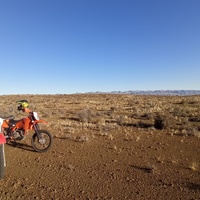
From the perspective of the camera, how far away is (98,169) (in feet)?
21.9

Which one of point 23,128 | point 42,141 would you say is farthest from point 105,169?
point 23,128

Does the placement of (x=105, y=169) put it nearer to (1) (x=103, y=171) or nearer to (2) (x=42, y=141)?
(1) (x=103, y=171)

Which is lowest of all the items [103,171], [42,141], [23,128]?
[103,171]

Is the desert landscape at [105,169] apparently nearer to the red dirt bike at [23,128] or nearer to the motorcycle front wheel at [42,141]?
the motorcycle front wheel at [42,141]

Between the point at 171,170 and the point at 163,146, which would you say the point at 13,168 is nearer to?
the point at 171,170

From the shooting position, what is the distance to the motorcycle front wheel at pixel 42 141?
8.17 metres

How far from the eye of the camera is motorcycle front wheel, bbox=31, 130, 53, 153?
8172mm

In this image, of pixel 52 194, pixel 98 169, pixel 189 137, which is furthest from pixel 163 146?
pixel 52 194

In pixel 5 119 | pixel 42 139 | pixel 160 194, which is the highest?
pixel 5 119

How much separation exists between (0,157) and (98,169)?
2.59 m

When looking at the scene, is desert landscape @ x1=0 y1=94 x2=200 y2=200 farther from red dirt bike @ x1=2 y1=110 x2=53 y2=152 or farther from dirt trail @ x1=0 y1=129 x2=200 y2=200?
red dirt bike @ x1=2 y1=110 x2=53 y2=152

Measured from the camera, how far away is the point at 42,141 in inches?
321

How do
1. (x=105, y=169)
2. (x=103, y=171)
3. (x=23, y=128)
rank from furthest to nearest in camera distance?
(x=23, y=128), (x=105, y=169), (x=103, y=171)

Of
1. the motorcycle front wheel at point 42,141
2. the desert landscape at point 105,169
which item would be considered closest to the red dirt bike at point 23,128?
the motorcycle front wheel at point 42,141
